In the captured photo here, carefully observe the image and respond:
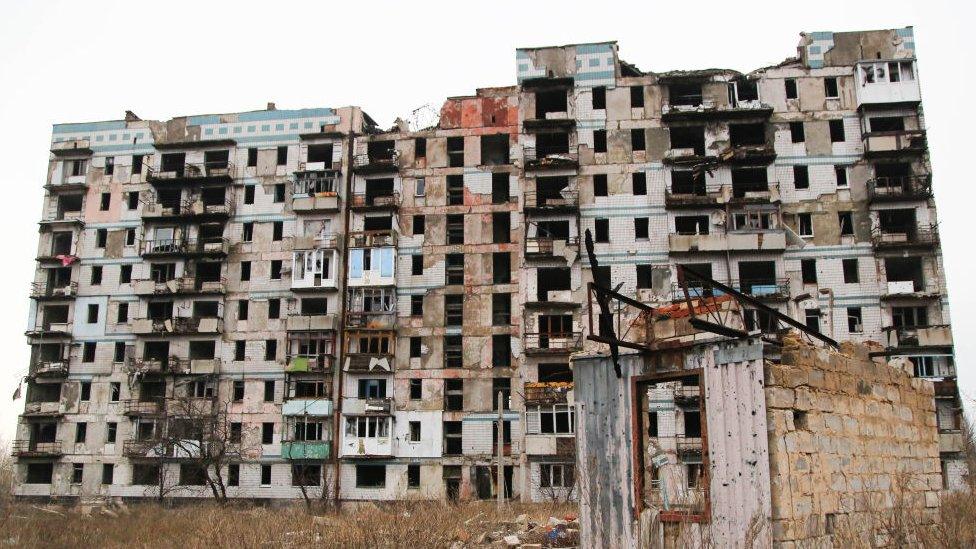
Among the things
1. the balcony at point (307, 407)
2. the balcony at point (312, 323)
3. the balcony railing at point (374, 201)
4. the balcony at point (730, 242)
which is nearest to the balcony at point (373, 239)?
the balcony railing at point (374, 201)

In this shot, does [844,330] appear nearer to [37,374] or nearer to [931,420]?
[931,420]

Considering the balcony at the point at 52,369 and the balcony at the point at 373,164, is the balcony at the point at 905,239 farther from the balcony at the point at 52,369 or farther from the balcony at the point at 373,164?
the balcony at the point at 52,369

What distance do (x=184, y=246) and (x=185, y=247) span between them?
0.09 m

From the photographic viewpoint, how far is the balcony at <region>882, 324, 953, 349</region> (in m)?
41.8

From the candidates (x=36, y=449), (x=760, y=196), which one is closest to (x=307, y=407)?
(x=36, y=449)

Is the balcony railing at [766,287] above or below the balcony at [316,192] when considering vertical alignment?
below

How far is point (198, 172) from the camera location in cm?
5212

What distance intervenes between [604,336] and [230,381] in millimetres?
40029

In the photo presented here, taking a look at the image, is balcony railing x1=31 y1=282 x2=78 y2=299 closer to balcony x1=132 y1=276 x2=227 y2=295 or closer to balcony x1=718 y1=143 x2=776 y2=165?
balcony x1=132 y1=276 x2=227 y2=295

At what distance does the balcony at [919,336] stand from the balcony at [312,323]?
3054cm

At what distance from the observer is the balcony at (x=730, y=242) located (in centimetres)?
4372

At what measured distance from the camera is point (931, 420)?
17906mm

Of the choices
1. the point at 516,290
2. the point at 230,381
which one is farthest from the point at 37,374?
the point at 516,290

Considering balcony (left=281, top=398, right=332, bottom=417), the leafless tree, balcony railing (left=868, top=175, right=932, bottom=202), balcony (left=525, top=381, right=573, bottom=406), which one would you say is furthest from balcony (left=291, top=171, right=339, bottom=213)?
balcony railing (left=868, top=175, right=932, bottom=202)
